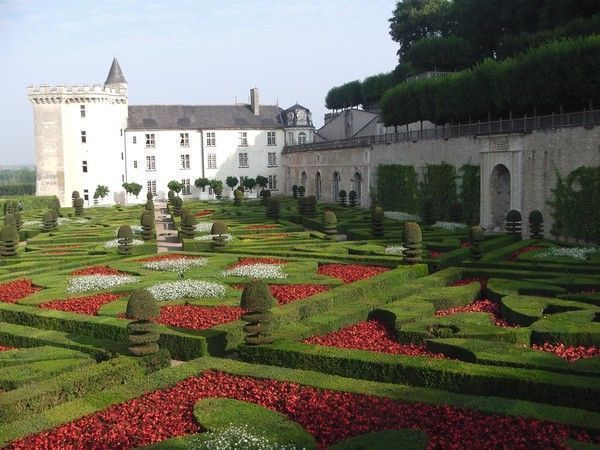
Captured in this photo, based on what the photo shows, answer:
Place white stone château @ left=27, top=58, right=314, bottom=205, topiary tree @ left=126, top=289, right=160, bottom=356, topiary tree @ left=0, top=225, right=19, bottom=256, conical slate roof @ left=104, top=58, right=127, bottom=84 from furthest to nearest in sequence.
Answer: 1. conical slate roof @ left=104, top=58, right=127, bottom=84
2. white stone château @ left=27, top=58, right=314, bottom=205
3. topiary tree @ left=0, top=225, right=19, bottom=256
4. topiary tree @ left=126, top=289, right=160, bottom=356

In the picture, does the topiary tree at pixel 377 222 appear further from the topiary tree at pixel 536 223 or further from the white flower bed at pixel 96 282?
the white flower bed at pixel 96 282

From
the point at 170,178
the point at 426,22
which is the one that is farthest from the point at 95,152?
the point at 426,22

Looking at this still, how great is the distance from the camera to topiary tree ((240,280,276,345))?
13070 mm

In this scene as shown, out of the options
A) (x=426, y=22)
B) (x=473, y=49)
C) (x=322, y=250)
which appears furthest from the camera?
(x=426, y=22)

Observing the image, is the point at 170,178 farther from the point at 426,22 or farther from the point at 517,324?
the point at 517,324

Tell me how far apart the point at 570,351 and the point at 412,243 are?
9099 millimetres

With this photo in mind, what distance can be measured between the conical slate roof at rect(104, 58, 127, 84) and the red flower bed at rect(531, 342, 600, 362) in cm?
6618

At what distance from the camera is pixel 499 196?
34031 mm

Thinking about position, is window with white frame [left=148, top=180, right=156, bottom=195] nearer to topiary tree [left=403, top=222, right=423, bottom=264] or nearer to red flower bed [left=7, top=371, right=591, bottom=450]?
topiary tree [left=403, top=222, right=423, bottom=264]

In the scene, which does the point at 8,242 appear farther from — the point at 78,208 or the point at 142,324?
the point at 78,208

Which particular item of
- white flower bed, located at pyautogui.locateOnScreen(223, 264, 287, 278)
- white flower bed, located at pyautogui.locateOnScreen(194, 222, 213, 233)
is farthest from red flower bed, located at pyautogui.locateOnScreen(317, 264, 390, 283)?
white flower bed, located at pyautogui.locateOnScreen(194, 222, 213, 233)

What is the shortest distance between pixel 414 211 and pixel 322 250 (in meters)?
18.5

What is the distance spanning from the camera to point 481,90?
119 ft

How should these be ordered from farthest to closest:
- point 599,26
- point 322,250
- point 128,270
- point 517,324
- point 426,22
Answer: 1. point 426,22
2. point 599,26
3. point 322,250
4. point 128,270
5. point 517,324
